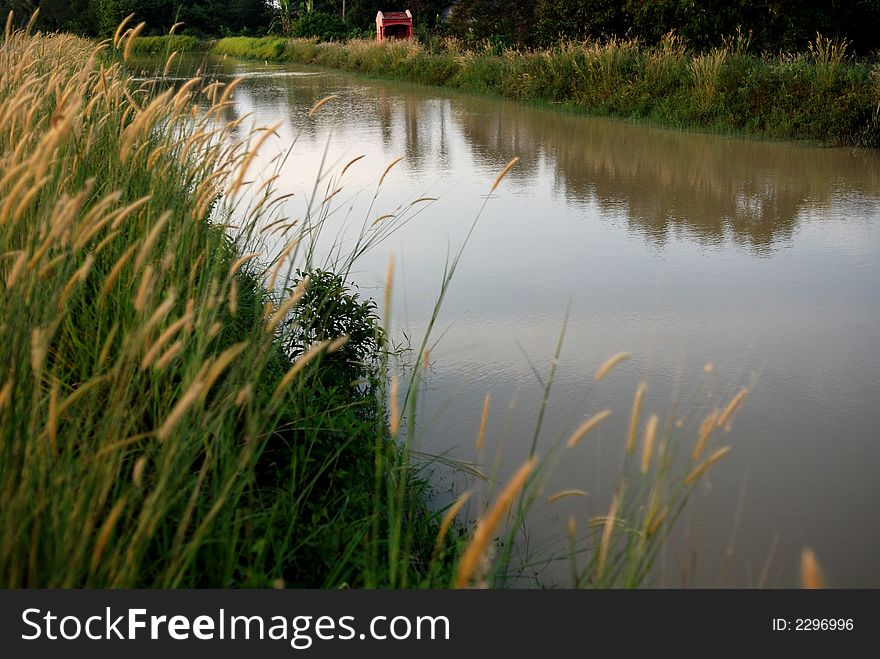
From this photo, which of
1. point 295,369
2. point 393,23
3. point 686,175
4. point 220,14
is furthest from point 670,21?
point 220,14

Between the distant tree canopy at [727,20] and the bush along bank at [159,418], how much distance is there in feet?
34.7

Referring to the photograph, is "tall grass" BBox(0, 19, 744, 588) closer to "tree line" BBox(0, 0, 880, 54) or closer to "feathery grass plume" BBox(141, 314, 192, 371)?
"feathery grass plume" BBox(141, 314, 192, 371)

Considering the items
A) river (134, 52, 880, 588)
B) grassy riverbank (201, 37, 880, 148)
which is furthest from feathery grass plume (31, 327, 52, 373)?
grassy riverbank (201, 37, 880, 148)

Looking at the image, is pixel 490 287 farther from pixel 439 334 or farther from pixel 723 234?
pixel 723 234

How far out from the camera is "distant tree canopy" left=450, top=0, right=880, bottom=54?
12.4 metres

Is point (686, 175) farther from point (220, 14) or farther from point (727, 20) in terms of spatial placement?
point (220, 14)

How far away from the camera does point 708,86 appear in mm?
9953

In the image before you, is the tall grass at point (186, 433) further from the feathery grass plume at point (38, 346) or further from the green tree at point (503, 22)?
the green tree at point (503, 22)

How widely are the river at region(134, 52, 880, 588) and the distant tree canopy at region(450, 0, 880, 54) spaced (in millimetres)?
4420

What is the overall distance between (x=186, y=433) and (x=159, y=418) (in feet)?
0.56

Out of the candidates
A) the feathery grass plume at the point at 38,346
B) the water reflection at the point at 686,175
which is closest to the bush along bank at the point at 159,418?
the feathery grass plume at the point at 38,346

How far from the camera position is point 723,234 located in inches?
222

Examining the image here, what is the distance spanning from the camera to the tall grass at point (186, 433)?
128 cm

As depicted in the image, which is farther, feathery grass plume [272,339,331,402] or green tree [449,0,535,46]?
green tree [449,0,535,46]
